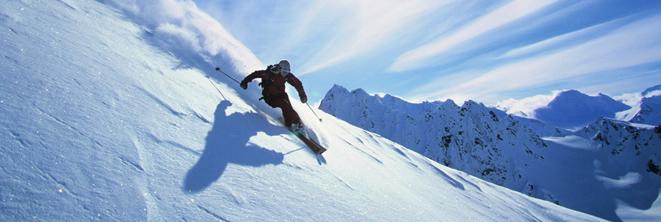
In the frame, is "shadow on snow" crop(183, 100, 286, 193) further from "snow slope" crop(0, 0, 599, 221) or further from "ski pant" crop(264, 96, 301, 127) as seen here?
"ski pant" crop(264, 96, 301, 127)

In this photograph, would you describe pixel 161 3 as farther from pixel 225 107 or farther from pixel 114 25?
pixel 225 107

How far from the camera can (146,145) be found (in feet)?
14.6

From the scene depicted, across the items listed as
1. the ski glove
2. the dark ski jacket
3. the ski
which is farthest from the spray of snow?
the ski

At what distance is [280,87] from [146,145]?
4478 millimetres

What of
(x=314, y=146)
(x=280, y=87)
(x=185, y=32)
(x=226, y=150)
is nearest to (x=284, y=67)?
(x=280, y=87)

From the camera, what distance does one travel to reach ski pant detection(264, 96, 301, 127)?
8.27 m

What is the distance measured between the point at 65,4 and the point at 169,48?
2147mm

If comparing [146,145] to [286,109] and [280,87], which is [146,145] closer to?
[286,109]

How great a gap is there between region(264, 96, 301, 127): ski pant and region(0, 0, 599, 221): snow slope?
11.6 inches

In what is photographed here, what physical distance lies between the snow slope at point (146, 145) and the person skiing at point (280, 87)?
1.11 ft

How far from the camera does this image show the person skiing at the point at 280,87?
828cm

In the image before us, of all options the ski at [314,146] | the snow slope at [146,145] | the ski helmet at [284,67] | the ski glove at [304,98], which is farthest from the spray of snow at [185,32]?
the ski at [314,146]

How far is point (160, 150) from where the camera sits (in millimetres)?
4512

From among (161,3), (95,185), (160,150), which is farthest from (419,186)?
(161,3)
